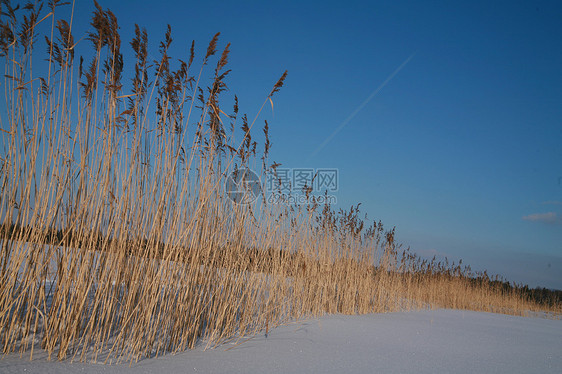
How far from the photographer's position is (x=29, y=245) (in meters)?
1.66

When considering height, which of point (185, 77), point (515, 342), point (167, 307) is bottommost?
point (515, 342)

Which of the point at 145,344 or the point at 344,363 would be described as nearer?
the point at 145,344

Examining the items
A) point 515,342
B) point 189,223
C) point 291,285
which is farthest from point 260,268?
point 515,342

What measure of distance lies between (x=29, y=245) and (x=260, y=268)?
1602mm

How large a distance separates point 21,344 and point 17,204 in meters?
0.64

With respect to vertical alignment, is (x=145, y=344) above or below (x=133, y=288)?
below

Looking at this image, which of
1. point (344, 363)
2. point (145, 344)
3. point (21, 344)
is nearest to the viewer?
point (21, 344)

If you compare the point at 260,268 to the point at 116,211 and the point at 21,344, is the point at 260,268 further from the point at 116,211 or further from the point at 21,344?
the point at 21,344

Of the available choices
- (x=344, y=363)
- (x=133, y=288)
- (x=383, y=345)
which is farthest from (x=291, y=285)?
(x=133, y=288)

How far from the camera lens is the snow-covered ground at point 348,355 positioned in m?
1.71

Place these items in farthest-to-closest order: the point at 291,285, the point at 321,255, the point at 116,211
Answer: the point at 321,255 < the point at 291,285 < the point at 116,211

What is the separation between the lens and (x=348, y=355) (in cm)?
228

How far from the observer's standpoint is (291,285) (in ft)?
11.6

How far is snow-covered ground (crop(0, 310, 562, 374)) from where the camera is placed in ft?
5.61
